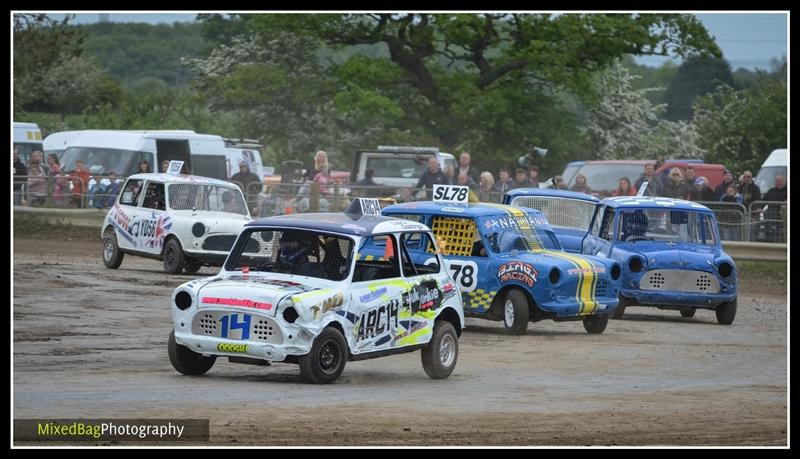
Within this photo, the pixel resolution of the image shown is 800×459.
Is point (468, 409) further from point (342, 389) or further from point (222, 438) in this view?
point (222, 438)

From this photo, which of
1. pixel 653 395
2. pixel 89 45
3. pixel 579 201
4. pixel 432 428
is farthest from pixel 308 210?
pixel 89 45

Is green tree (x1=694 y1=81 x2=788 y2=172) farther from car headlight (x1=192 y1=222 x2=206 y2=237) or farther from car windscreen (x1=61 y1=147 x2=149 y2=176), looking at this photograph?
car headlight (x1=192 y1=222 x2=206 y2=237)

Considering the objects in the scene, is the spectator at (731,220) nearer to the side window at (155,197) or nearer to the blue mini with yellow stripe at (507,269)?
the blue mini with yellow stripe at (507,269)

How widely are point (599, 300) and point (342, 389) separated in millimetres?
6084

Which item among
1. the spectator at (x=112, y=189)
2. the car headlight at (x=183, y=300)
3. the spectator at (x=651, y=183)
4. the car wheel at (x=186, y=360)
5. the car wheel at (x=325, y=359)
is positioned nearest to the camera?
the car wheel at (x=325, y=359)

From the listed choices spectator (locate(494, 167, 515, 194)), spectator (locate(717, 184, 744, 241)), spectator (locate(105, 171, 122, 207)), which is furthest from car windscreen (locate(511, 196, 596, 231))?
spectator (locate(105, 171, 122, 207))

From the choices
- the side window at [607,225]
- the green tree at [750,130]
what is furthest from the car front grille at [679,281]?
the green tree at [750,130]

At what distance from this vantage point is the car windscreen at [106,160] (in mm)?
32156

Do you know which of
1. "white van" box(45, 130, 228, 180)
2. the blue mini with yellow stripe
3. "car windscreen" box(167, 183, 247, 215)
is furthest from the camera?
"white van" box(45, 130, 228, 180)

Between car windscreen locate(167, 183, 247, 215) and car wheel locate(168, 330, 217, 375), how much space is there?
1042 cm

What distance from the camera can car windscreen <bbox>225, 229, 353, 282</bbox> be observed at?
12844mm

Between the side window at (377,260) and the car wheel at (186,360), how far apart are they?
4.98 feet

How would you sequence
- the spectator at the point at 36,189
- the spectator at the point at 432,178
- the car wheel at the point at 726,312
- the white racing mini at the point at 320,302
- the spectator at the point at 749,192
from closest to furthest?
the white racing mini at the point at 320,302 < the car wheel at the point at 726,312 < the spectator at the point at 749,192 < the spectator at the point at 432,178 < the spectator at the point at 36,189

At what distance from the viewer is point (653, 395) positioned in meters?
13.2
